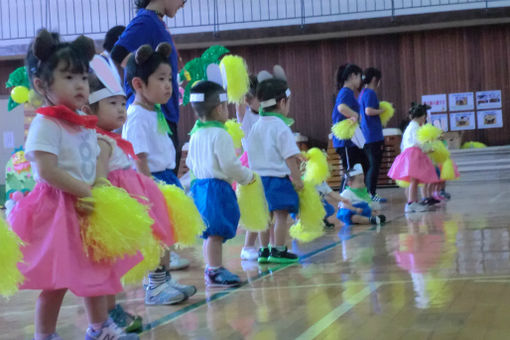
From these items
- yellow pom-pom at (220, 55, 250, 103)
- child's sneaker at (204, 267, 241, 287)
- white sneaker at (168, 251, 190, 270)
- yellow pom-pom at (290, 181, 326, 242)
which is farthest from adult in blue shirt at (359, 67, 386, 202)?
child's sneaker at (204, 267, 241, 287)

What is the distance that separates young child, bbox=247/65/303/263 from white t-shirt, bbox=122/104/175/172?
3.82ft

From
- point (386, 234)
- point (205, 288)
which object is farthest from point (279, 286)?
point (386, 234)

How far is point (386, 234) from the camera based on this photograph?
5.54 meters

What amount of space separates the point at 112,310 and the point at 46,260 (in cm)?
60

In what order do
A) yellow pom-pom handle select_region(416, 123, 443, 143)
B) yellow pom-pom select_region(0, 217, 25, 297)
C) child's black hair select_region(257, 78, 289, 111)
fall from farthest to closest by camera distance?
yellow pom-pom handle select_region(416, 123, 443, 143) → child's black hair select_region(257, 78, 289, 111) → yellow pom-pom select_region(0, 217, 25, 297)

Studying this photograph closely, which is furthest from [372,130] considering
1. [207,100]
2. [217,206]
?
[217,206]

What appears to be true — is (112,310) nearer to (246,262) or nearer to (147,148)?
(147,148)

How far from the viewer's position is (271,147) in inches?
175

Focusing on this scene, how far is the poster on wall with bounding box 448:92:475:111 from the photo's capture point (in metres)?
13.0

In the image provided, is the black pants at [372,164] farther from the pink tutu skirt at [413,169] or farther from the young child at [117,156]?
the young child at [117,156]

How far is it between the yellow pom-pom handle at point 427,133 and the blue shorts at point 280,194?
3538 mm

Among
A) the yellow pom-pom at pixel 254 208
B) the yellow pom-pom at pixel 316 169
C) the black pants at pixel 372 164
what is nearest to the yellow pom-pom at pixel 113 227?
the yellow pom-pom at pixel 254 208

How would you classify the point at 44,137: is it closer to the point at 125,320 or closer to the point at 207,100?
the point at 125,320

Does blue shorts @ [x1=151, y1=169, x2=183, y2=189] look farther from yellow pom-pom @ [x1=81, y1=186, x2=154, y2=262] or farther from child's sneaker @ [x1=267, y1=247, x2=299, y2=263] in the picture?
child's sneaker @ [x1=267, y1=247, x2=299, y2=263]
